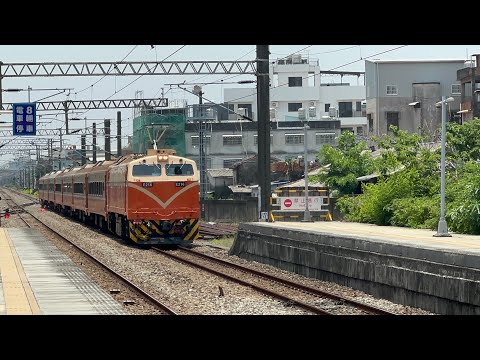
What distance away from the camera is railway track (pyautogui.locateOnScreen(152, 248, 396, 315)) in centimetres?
→ 1725

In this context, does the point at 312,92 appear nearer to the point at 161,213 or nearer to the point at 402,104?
the point at 402,104

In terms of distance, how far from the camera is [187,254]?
30812 millimetres

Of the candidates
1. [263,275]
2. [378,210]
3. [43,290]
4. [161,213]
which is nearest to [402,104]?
[378,210]

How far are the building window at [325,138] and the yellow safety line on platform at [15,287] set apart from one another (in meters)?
53.9

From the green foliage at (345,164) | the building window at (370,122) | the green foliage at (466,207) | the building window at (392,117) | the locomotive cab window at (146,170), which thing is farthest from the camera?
the building window at (370,122)

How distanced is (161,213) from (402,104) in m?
41.8

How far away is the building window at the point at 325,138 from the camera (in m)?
81.7

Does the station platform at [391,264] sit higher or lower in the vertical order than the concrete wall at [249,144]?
lower

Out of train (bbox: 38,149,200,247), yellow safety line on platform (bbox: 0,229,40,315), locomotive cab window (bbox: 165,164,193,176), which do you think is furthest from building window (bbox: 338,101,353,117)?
yellow safety line on platform (bbox: 0,229,40,315)

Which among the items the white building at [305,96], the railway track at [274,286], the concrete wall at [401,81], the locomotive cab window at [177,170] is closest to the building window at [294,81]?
the white building at [305,96]

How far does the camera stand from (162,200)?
32.4 meters

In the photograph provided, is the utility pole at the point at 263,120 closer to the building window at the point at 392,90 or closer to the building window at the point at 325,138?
the building window at the point at 392,90

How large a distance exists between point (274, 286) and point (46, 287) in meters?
5.16

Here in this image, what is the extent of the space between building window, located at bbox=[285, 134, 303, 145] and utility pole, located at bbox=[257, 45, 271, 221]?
47591mm
